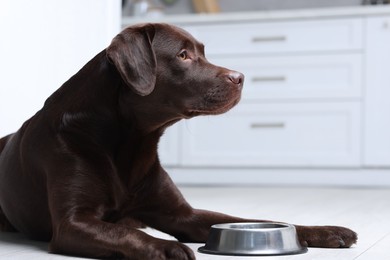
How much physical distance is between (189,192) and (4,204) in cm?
213

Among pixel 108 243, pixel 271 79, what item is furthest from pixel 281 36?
pixel 108 243

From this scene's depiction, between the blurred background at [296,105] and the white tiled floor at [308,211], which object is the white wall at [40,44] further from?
the blurred background at [296,105]

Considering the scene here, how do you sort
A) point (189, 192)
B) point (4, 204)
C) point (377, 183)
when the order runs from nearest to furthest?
point (4, 204) < point (189, 192) < point (377, 183)

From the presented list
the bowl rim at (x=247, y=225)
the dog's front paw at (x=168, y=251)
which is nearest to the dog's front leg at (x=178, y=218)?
the bowl rim at (x=247, y=225)

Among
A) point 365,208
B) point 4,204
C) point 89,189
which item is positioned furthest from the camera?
point 365,208

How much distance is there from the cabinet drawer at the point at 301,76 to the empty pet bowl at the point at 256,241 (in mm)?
3000

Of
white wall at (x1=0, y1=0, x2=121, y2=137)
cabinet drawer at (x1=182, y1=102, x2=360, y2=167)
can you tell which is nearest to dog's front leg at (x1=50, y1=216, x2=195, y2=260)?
white wall at (x1=0, y1=0, x2=121, y2=137)

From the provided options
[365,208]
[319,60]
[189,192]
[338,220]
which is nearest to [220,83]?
[338,220]

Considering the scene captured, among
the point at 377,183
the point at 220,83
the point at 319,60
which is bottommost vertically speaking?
the point at 377,183

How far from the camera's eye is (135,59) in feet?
6.29

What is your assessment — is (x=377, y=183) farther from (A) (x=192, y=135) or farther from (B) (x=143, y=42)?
(B) (x=143, y=42)

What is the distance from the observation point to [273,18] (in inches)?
194

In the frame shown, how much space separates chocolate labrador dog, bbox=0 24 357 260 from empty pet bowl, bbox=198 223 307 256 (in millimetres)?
128

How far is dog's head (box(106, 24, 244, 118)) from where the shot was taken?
6.29 feet
